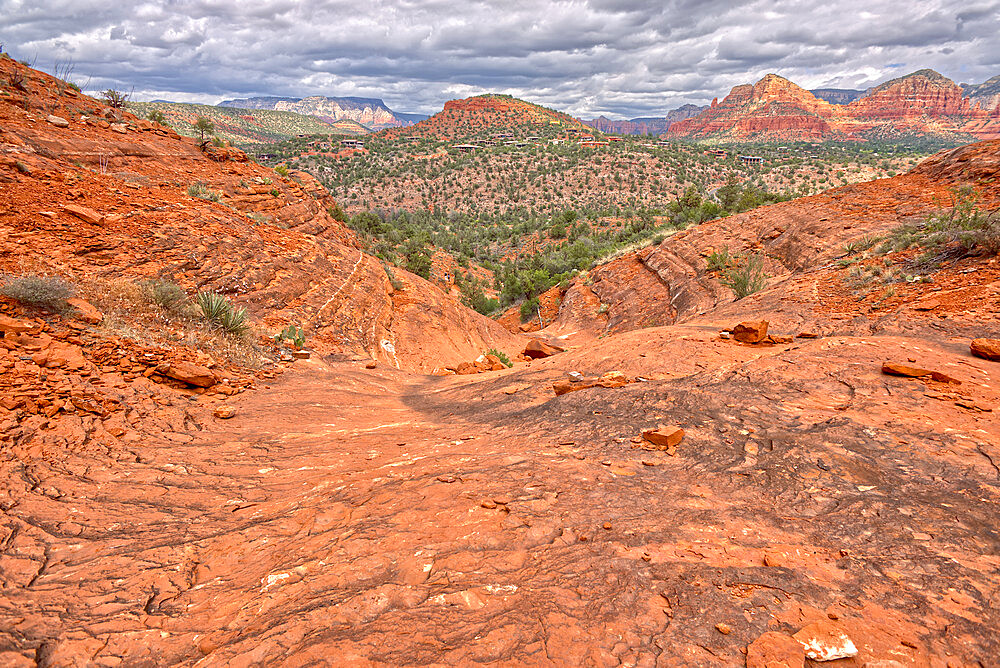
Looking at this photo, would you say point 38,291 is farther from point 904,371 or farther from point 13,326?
point 904,371

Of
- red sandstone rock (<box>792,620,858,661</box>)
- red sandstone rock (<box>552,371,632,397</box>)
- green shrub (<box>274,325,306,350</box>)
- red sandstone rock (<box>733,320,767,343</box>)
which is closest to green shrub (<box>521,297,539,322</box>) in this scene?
green shrub (<box>274,325,306,350</box>)

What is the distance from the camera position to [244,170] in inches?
604

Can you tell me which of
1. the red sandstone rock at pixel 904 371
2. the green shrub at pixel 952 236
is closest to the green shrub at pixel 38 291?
the red sandstone rock at pixel 904 371

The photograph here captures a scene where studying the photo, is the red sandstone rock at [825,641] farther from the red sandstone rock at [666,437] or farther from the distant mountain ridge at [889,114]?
the distant mountain ridge at [889,114]

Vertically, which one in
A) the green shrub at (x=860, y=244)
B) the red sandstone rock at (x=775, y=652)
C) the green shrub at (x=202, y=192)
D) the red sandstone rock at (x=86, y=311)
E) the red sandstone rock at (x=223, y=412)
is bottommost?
the red sandstone rock at (x=223, y=412)

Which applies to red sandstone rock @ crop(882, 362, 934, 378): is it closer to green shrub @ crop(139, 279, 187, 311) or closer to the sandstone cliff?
the sandstone cliff

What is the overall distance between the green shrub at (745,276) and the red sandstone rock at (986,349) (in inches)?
329

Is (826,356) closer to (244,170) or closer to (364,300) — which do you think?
(364,300)

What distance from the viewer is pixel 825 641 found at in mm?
2057

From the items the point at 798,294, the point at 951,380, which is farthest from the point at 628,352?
the point at 798,294

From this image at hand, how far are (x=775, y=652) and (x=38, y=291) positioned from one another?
8311mm

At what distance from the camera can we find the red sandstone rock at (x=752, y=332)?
7.57 m

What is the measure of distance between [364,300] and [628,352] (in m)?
8.15

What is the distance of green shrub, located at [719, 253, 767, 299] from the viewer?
14.1 metres
